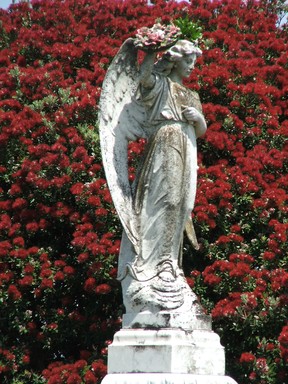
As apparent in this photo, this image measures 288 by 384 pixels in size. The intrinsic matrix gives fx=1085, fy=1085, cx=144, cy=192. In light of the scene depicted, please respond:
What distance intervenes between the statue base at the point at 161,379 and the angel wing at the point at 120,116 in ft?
5.46

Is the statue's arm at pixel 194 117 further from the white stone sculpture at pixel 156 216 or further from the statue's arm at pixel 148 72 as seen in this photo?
the statue's arm at pixel 148 72

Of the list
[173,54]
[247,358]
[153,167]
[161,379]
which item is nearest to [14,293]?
[247,358]

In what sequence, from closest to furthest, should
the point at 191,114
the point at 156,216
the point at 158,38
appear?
1. the point at 158,38
2. the point at 156,216
3. the point at 191,114

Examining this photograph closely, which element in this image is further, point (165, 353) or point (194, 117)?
point (194, 117)

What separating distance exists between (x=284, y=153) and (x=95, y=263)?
3.10 m

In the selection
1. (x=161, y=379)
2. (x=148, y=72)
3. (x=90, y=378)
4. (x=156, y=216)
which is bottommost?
(x=161, y=379)

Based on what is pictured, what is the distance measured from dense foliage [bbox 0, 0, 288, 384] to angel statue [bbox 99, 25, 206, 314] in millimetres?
2617

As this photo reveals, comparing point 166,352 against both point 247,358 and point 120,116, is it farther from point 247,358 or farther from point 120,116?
point 247,358

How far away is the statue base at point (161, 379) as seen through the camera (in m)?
9.46

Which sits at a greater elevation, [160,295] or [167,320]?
[160,295]

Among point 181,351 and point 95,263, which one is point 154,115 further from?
point 95,263

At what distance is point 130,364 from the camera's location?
9750 mm

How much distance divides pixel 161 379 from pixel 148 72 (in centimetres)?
286

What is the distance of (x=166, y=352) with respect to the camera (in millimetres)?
9586
